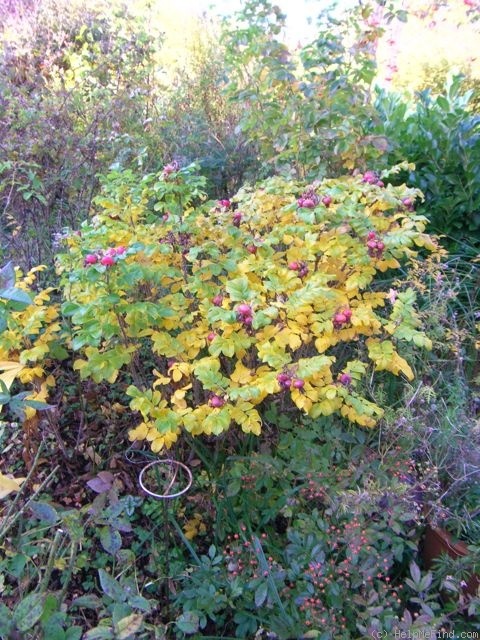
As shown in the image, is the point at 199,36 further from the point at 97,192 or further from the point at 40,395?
the point at 40,395

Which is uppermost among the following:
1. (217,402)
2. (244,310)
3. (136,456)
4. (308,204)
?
(308,204)

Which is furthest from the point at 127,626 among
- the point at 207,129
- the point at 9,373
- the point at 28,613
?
the point at 207,129

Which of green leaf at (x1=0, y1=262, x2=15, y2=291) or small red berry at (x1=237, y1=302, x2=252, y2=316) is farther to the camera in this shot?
small red berry at (x1=237, y1=302, x2=252, y2=316)

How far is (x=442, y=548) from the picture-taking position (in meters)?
1.76

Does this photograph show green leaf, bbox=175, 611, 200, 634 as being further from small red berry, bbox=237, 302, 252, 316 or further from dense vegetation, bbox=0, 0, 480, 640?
small red berry, bbox=237, 302, 252, 316

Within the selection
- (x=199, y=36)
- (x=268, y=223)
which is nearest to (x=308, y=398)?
(x=268, y=223)

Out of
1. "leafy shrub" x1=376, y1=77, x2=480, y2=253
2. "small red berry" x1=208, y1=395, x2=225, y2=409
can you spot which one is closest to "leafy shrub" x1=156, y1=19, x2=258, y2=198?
"leafy shrub" x1=376, y1=77, x2=480, y2=253

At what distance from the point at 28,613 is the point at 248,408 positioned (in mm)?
878

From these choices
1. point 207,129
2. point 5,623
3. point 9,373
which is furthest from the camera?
point 207,129

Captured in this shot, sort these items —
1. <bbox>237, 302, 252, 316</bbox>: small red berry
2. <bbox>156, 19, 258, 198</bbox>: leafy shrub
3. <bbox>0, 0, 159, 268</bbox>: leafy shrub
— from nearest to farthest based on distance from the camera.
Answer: <bbox>237, 302, 252, 316</bbox>: small red berry
<bbox>0, 0, 159, 268</bbox>: leafy shrub
<bbox>156, 19, 258, 198</bbox>: leafy shrub

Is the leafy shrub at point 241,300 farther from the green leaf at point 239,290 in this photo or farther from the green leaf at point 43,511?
the green leaf at point 43,511

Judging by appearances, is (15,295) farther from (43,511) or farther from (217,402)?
(217,402)

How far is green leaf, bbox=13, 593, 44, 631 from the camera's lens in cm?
91

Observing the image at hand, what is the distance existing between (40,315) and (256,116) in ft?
6.85
